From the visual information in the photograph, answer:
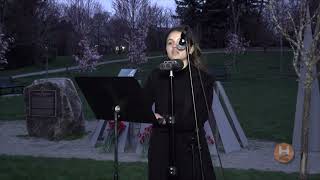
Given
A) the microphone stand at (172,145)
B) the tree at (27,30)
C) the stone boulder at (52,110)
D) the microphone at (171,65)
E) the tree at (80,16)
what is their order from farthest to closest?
the tree at (80,16), the tree at (27,30), the stone boulder at (52,110), the microphone stand at (172,145), the microphone at (171,65)

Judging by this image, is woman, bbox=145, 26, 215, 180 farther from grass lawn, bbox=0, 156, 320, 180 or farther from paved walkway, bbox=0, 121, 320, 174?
paved walkway, bbox=0, 121, 320, 174

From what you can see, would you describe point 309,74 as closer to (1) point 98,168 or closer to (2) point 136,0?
(1) point 98,168

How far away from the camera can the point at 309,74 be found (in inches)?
263

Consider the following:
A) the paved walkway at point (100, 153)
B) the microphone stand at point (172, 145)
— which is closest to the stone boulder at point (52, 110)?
the paved walkway at point (100, 153)

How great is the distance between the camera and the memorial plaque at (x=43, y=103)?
13297mm

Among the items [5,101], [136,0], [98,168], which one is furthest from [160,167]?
[136,0]

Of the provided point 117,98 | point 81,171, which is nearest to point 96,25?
point 81,171

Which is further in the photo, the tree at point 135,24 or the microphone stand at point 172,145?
the tree at point 135,24

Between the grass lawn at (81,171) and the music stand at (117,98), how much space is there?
11.9 ft

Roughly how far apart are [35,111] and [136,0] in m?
45.3

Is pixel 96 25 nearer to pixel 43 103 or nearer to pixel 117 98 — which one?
pixel 43 103

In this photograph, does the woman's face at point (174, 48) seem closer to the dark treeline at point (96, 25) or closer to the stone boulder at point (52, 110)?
the stone boulder at point (52, 110)

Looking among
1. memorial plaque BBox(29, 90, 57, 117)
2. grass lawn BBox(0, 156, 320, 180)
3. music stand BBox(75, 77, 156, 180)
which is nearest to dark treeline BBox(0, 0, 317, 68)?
memorial plaque BBox(29, 90, 57, 117)

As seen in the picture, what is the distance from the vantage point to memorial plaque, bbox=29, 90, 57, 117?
13297 mm
